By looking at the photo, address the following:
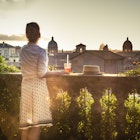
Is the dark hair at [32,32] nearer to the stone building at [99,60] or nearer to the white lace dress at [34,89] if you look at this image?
the white lace dress at [34,89]

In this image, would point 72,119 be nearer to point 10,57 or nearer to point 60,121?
point 60,121

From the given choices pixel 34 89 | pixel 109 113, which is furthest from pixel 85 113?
pixel 34 89

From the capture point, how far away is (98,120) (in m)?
4.83

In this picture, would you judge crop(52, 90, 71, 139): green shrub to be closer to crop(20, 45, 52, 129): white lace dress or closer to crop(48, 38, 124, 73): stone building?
crop(20, 45, 52, 129): white lace dress

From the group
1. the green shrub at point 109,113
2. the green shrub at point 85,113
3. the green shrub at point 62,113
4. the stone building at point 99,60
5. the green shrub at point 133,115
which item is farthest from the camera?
the stone building at point 99,60

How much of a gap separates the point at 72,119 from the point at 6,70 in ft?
5.59

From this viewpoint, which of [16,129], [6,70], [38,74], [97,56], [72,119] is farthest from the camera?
[97,56]

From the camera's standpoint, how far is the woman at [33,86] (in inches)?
152

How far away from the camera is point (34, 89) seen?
12.9ft

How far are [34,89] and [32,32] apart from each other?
74 cm

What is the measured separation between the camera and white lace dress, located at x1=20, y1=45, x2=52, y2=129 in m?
3.87

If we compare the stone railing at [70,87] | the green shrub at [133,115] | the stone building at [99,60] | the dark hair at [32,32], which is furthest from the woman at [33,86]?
the stone building at [99,60]

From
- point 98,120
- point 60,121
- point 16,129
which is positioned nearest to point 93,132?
point 98,120

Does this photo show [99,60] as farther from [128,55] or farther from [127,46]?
[127,46]
